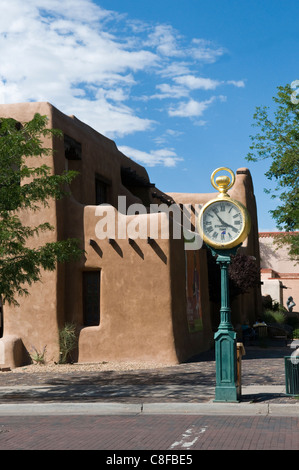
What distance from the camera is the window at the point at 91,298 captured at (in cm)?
1805

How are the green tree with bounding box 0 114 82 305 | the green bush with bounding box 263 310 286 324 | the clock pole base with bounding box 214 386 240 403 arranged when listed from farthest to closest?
the green bush with bounding box 263 310 286 324 < the green tree with bounding box 0 114 82 305 < the clock pole base with bounding box 214 386 240 403

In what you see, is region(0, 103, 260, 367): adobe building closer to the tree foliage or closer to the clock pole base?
the tree foliage

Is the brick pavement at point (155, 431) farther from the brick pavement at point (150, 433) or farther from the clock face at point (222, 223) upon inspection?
the clock face at point (222, 223)

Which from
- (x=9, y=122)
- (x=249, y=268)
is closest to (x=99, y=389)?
(x=9, y=122)

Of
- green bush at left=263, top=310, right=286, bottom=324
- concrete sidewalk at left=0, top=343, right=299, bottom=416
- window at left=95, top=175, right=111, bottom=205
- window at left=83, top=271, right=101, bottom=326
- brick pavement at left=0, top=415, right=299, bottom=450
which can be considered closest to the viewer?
brick pavement at left=0, top=415, right=299, bottom=450

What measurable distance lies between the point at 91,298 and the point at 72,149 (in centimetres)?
474

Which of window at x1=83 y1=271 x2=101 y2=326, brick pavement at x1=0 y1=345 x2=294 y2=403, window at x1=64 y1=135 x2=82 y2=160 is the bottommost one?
brick pavement at x1=0 y1=345 x2=294 y2=403

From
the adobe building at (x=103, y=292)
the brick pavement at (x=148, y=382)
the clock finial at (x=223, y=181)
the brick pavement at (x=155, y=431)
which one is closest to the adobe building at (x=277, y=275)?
the adobe building at (x=103, y=292)

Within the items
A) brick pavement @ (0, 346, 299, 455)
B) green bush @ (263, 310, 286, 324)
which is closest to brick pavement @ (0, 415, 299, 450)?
brick pavement @ (0, 346, 299, 455)

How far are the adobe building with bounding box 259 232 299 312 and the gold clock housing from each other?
28.8 meters

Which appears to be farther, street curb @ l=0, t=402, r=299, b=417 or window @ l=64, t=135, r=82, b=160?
window @ l=64, t=135, r=82, b=160

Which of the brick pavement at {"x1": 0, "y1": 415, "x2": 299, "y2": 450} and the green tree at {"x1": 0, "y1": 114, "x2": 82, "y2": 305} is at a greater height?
the green tree at {"x1": 0, "y1": 114, "x2": 82, "y2": 305}

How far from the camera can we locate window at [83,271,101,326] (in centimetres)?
1805
